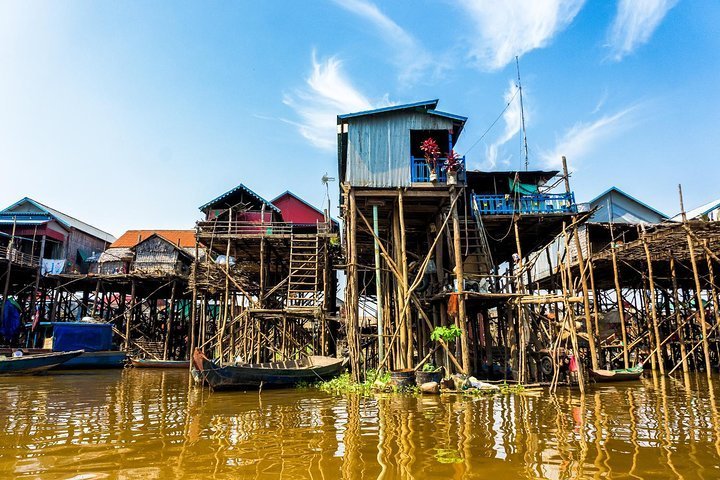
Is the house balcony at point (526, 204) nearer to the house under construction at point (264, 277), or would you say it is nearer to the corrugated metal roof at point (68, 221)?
the house under construction at point (264, 277)

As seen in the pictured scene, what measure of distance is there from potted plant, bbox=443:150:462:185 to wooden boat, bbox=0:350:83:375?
18218 mm

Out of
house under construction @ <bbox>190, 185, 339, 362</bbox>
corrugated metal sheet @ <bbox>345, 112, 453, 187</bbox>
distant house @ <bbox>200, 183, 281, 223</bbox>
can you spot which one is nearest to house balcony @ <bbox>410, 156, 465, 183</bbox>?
corrugated metal sheet @ <bbox>345, 112, 453, 187</bbox>

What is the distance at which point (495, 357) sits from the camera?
22797 mm

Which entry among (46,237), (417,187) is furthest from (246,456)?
(46,237)

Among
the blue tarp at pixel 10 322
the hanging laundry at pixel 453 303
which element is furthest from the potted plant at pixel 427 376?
the blue tarp at pixel 10 322

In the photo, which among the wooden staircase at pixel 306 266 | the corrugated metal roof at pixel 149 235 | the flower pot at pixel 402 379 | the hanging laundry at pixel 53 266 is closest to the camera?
the flower pot at pixel 402 379

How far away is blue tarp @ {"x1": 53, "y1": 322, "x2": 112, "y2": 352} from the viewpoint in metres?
24.8

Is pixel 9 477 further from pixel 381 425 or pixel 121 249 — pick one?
pixel 121 249

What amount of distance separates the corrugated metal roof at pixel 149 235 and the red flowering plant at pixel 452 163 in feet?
87.2

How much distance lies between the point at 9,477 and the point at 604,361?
2443 cm

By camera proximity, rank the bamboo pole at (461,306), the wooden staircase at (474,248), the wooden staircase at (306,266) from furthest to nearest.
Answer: the wooden staircase at (306,266)
the wooden staircase at (474,248)
the bamboo pole at (461,306)

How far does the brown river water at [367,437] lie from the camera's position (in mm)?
5340

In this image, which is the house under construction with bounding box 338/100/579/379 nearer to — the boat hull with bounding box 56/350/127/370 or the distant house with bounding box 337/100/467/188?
the distant house with bounding box 337/100/467/188

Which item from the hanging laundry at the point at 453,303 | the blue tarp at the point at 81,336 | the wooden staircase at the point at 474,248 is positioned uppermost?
the wooden staircase at the point at 474,248
